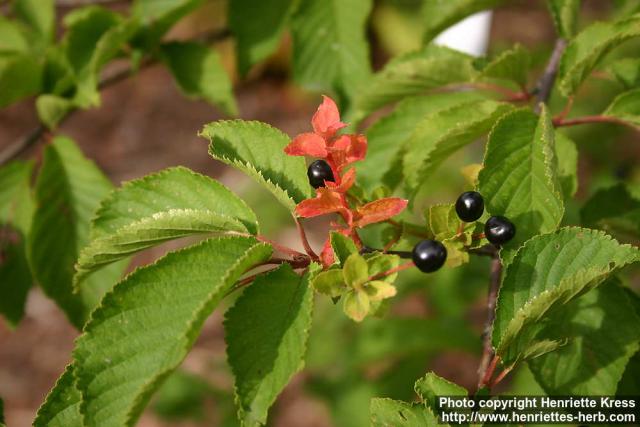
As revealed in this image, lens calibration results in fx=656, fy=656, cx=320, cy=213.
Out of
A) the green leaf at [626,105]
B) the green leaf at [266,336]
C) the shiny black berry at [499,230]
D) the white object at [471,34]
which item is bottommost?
the green leaf at [266,336]

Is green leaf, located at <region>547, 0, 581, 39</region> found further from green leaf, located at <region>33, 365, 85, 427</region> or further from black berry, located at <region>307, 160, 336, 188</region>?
green leaf, located at <region>33, 365, 85, 427</region>

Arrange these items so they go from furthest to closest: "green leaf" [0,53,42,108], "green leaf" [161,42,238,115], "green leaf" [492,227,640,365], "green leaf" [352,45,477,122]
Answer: "green leaf" [161,42,238,115], "green leaf" [0,53,42,108], "green leaf" [352,45,477,122], "green leaf" [492,227,640,365]

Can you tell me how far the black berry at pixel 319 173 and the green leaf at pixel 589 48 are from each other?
0.55m

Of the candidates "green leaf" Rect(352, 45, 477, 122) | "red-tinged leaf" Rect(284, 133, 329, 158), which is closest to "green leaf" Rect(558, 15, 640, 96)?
"green leaf" Rect(352, 45, 477, 122)

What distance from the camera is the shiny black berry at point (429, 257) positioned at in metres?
1.09

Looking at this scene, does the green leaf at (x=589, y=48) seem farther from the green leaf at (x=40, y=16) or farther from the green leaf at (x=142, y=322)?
the green leaf at (x=40, y=16)

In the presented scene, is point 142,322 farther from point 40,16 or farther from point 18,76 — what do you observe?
point 40,16

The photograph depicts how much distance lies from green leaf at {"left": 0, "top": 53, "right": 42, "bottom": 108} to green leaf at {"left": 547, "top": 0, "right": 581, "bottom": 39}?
4.60 ft

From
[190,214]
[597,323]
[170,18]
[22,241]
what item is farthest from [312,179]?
[22,241]

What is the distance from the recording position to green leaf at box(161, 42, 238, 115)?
6.76 feet

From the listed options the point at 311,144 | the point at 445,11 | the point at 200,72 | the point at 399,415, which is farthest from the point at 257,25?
the point at 399,415

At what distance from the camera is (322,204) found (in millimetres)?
1130

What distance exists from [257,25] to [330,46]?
0.81 feet

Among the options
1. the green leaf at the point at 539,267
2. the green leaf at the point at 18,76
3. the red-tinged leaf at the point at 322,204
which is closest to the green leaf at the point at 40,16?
the green leaf at the point at 18,76
